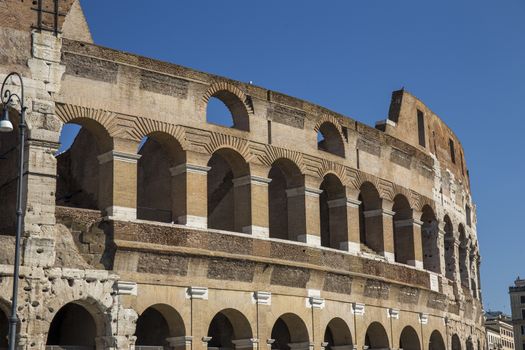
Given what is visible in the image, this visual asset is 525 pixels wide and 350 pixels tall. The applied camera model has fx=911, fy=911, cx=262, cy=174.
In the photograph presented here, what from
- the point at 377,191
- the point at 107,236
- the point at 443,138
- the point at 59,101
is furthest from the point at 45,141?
the point at 443,138

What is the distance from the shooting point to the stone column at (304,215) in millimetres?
23359

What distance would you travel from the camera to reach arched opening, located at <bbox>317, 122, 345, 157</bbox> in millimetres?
25203

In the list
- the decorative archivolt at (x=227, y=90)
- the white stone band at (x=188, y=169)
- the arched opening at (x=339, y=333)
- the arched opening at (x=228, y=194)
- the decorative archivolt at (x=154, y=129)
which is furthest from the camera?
the arched opening at (x=339, y=333)

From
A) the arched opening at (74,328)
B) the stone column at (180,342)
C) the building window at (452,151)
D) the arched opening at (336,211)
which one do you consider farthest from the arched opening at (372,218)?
the arched opening at (74,328)

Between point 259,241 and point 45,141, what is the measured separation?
19.3 feet

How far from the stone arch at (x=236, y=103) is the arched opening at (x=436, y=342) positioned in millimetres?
10481

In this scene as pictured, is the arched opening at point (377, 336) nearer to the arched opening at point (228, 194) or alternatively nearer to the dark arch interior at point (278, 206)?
the dark arch interior at point (278, 206)

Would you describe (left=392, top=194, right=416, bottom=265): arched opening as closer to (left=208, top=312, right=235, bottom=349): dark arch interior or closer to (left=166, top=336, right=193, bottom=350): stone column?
(left=208, top=312, right=235, bottom=349): dark arch interior

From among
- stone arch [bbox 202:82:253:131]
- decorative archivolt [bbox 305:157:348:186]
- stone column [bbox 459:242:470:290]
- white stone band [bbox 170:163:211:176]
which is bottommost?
stone column [bbox 459:242:470:290]

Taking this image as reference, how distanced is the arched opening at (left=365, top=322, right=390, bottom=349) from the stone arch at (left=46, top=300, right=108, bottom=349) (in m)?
9.07

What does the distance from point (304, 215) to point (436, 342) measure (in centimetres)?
822

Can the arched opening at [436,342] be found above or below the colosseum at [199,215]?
below

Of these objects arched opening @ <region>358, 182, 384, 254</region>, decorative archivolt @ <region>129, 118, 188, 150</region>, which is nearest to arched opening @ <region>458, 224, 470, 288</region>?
arched opening @ <region>358, 182, 384, 254</region>

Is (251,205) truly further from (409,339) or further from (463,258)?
(463,258)
